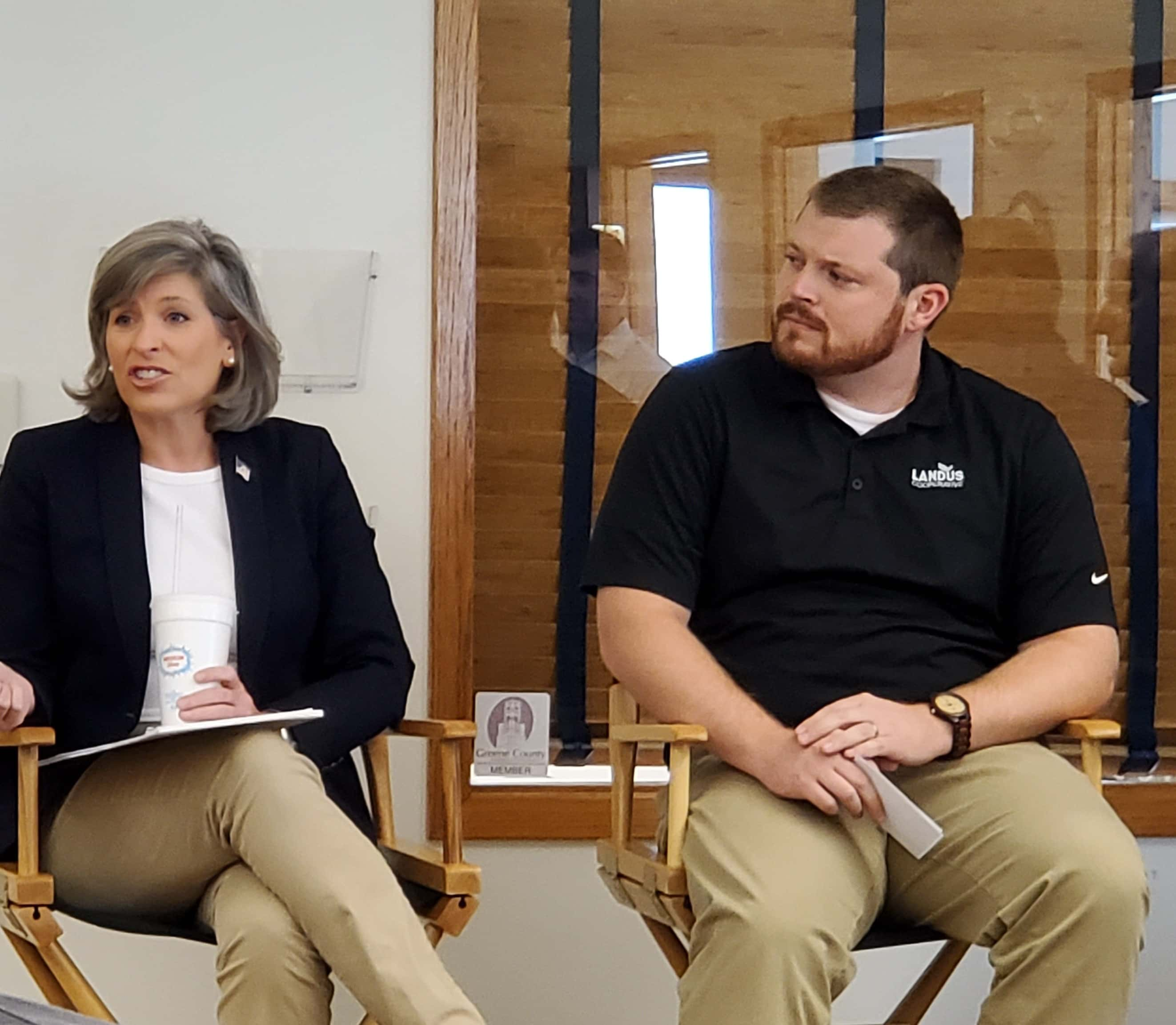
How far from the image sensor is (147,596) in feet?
7.55

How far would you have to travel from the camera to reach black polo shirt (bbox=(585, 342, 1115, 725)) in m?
2.30

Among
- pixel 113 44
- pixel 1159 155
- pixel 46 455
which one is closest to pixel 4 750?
pixel 46 455

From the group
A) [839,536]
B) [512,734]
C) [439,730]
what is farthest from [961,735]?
[512,734]

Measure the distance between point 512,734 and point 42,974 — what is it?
1089mm

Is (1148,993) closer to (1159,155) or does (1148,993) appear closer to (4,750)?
(1159,155)

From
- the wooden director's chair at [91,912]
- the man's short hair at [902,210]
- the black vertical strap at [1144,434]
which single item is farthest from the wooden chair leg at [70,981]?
the black vertical strap at [1144,434]

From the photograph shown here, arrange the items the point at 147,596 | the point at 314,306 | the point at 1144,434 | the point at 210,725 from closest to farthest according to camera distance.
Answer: the point at 210,725
the point at 147,596
the point at 314,306
the point at 1144,434

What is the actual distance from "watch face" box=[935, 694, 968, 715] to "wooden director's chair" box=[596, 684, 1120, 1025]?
0.59 feet

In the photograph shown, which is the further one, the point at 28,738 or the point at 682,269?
the point at 682,269

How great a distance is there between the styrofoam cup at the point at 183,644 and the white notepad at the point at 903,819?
0.83 m

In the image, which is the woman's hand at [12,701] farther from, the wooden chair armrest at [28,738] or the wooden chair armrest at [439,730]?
the wooden chair armrest at [439,730]

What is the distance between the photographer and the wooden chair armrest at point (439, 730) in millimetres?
2242

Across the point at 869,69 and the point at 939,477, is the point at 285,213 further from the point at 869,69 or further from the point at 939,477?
the point at 939,477

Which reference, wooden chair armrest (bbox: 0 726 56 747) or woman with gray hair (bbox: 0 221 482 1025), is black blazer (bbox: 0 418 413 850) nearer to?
woman with gray hair (bbox: 0 221 482 1025)
